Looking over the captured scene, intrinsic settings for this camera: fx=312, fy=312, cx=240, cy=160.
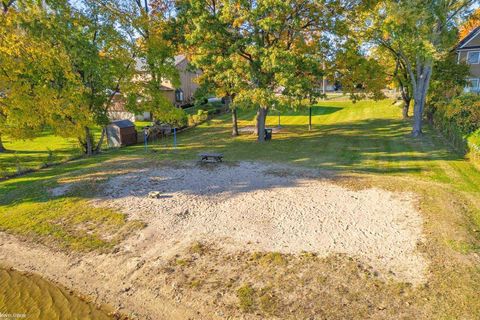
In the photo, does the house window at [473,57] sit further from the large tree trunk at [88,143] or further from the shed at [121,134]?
the large tree trunk at [88,143]

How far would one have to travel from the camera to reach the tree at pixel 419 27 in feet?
66.8

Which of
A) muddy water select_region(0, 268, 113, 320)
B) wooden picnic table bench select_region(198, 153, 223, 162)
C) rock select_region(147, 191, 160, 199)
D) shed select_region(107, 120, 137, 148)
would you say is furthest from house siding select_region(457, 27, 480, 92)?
muddy water select_region(0, 268, 113, 320)

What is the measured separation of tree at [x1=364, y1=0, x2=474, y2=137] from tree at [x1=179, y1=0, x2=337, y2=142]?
371 centimetres

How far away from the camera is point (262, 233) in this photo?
11117 millimetres

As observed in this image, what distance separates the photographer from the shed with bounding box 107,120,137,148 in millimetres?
26547

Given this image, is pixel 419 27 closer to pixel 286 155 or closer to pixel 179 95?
pixel 286 155

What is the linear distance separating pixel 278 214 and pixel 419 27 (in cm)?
1785

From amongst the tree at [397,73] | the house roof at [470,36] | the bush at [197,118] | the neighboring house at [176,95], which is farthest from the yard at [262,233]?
the house roof at [470,36]

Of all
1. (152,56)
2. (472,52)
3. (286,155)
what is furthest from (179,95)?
(472,52)

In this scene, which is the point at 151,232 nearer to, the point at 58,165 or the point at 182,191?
the point at 182,191

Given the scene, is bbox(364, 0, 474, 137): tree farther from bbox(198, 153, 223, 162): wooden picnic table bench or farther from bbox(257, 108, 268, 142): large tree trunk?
bbox(198, 153, 223, 162): wooden picnic table bench

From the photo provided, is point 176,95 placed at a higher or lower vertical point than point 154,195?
higher

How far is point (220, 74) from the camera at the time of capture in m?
22.9

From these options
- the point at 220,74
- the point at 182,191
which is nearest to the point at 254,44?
the point at 220,74
